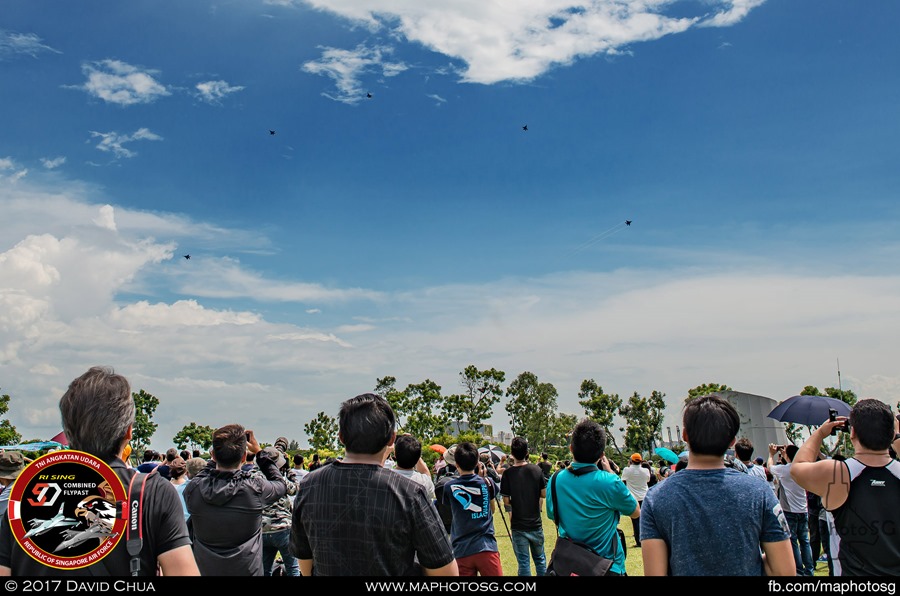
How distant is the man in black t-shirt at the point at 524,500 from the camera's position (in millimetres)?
8242

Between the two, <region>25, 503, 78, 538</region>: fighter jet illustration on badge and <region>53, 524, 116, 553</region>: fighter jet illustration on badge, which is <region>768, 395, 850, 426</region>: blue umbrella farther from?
<region>25, 503, 78, 538</region>: fighter jet illustration on badge

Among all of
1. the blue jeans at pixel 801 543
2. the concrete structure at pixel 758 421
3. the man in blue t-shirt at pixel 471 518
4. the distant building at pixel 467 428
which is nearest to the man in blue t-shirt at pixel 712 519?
the man in blue t-shirt at pixel 471 518

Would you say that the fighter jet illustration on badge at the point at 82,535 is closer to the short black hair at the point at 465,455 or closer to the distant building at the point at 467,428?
the short black hair at the point at 465,455

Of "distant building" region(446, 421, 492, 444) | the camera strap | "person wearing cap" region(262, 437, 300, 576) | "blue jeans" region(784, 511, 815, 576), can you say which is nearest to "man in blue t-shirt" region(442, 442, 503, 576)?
"person wearing cap" region(262, 437, 300, 576)

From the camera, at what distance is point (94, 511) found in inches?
108

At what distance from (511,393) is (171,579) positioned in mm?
60184

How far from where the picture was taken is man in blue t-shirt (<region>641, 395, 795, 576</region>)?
3.53 meters

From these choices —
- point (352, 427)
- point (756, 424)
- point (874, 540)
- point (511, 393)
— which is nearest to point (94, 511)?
point (352, 427)

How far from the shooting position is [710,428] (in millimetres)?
3672

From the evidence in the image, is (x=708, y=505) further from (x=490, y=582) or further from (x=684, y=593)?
(x=490, y=582)

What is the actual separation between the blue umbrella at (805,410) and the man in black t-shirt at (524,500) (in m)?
4.08

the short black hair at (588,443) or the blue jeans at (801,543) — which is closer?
the short black hair at (588,443)

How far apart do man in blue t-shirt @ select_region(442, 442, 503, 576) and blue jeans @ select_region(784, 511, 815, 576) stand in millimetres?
5602

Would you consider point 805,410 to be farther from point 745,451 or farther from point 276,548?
point 276,548
